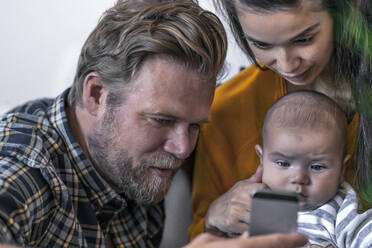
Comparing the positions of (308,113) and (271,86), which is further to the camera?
(271,86)

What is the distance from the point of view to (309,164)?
4.84 ft

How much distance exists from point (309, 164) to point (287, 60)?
319 millimetres

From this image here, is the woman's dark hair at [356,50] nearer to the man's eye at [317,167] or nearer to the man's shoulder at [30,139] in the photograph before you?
the man's eye at [317,167]

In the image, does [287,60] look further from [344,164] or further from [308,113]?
[344,164]

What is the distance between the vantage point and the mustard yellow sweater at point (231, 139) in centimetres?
175

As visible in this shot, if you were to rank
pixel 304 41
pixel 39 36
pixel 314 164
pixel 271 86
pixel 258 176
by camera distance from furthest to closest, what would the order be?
1. pixel 39 36
2. pixel 271 86
3. pixel 258 176
4. pixel 314 164
5. pixel 304 41

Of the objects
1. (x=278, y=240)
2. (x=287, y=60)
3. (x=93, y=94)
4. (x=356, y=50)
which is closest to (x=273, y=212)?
(x=278, y=240)

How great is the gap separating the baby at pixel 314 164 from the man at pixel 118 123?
25cm

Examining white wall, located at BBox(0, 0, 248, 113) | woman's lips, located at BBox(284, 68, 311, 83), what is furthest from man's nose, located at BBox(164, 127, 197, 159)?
white wall, located at BBox(0, 0, 248, 113)

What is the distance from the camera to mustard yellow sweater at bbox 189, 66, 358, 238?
1.75 m

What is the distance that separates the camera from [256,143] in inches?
68.1

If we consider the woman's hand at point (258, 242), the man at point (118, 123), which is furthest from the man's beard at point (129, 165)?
the woman's hand at point (258, 242)

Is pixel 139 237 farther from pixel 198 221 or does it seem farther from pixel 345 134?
pixel 345 134

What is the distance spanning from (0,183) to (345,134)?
0.98 m
